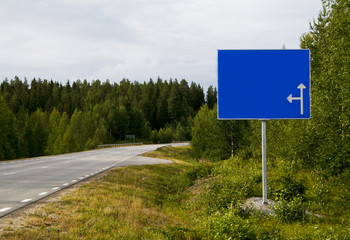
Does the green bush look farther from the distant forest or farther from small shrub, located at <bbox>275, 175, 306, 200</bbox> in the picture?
the distant forest

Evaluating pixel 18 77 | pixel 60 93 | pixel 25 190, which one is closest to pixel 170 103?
pixel 60 93

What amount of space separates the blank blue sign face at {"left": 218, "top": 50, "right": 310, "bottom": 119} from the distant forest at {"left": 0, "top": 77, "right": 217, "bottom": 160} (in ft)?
191

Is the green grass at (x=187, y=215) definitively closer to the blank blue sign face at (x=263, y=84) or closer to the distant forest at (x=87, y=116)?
the blank blue sign face at (x=263, y=84)

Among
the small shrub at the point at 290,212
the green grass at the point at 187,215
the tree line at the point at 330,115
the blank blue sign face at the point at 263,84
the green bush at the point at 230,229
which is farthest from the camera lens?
the tree line at the point at 330,115

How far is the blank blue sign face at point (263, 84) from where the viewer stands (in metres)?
8.55

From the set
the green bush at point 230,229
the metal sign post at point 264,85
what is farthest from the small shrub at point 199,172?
the green bush at point 230,229

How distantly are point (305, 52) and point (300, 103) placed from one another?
151 cm

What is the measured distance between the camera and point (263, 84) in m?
8.67

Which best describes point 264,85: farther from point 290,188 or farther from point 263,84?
point 290,188

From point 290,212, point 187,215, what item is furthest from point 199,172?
point 290,212

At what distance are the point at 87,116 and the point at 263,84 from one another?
3452 inches

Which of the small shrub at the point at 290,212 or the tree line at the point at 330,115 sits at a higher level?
→ the tree line at the point at 330,115

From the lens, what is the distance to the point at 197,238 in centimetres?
661

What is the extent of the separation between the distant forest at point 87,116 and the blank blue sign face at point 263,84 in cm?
5829
